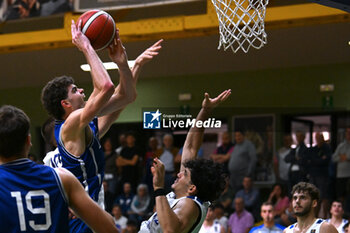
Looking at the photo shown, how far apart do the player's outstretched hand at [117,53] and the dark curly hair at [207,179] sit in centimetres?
90

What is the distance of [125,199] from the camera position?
12680mm

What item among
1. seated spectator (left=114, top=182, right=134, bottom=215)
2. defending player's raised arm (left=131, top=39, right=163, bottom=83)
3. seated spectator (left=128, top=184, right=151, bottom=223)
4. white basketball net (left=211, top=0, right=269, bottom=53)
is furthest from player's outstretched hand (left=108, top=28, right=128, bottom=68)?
seated spectator (left=114, top=182, right=134, bottom=215)

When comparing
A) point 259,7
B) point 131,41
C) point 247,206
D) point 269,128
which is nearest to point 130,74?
point 259,7

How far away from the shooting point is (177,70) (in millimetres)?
14133

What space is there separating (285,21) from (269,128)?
2589 mm

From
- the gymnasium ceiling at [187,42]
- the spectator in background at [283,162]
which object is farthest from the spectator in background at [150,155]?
the spectator in background at [283,162]

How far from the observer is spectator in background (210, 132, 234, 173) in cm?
1186

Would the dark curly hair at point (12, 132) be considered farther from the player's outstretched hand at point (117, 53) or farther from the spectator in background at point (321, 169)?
the spectator in background at point (321, 169)

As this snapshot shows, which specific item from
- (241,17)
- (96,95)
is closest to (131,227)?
(241,17)

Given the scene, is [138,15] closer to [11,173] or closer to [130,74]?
[130,74]

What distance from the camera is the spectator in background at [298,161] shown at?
10796 mm

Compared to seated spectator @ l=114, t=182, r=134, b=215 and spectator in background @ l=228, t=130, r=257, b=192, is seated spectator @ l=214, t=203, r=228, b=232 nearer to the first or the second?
spectator in background @ l=228, t=130, r=257, b=192

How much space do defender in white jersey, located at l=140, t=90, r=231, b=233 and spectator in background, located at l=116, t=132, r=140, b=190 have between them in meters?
7.83

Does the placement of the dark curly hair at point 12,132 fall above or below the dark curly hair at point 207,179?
above
